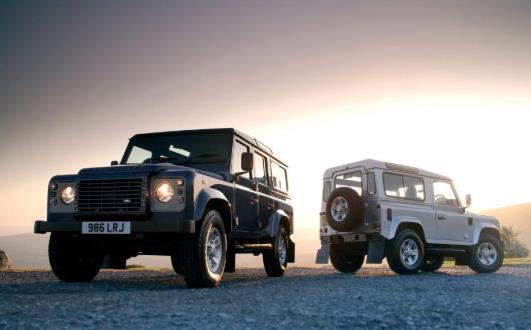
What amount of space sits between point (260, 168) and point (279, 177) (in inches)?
54.6

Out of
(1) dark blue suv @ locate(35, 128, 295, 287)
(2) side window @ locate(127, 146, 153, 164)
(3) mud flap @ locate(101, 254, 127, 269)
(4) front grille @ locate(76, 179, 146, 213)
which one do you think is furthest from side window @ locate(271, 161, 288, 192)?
(4) front grille @ locate(76, 179, 146, 213)

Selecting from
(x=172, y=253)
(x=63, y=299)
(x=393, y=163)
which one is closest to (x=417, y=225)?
(x=393, y=163)

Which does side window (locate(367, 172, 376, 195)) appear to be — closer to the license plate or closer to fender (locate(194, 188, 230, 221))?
fender (locate(194, 188, 230, 221))

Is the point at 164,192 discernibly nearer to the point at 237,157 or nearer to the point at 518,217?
the point at 237,157

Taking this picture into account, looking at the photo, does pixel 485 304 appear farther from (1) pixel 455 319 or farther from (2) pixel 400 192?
(2) pixel 400 192

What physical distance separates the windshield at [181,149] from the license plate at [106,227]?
1.73 m

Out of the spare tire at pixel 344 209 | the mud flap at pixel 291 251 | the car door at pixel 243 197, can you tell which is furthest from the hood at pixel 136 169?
the spare tire at pixel 344 209

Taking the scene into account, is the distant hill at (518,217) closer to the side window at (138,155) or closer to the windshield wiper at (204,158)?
the windshield wiper at (204,158)

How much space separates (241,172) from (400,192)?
433 centimetres

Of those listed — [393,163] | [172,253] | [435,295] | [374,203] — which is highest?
[393,163]

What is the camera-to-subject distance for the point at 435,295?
5.59 meters

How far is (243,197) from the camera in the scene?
24.8ft

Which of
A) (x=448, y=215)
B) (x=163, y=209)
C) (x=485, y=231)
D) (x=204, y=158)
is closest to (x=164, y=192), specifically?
(x=163, y=209)

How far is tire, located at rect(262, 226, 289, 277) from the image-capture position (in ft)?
29.0
